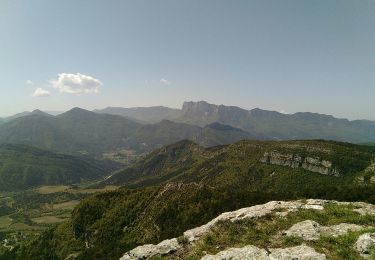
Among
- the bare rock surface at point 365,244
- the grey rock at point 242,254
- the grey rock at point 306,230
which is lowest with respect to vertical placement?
the grey rock at point 242,254

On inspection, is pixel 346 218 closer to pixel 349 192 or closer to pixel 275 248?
pixel 275 248

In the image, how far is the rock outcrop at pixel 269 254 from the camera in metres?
27.1

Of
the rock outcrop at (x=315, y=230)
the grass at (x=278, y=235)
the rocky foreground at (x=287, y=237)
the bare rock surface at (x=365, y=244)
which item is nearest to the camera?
the bare rock surface at (x=365, y=244)

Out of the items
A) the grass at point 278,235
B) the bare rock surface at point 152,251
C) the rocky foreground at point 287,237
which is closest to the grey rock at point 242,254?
the rocky foreground at point 287,237

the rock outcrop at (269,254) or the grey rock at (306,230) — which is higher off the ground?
the grey rock at (306,230)

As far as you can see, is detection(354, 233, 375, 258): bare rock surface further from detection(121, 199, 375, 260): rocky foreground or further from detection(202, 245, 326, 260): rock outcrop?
detection(202, 245, 326, 260): rock outcrop

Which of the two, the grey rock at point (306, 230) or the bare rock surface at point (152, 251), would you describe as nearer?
the grey rock at point (306, 230)

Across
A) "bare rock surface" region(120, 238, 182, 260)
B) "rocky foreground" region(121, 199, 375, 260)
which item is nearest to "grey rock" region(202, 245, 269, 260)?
"rocky foreground" region(121, 199, 375, 260)

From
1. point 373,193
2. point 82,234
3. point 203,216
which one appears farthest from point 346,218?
point 82,234

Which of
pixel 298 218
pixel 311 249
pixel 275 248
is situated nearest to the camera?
pixel 311 249

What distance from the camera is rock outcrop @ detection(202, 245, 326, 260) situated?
2711 centimetres

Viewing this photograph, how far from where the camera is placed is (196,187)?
16462 centimetres

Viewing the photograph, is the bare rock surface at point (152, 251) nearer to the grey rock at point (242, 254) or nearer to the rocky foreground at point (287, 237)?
the rocky foreground at point (287, 237)

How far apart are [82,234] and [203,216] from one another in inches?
3280
